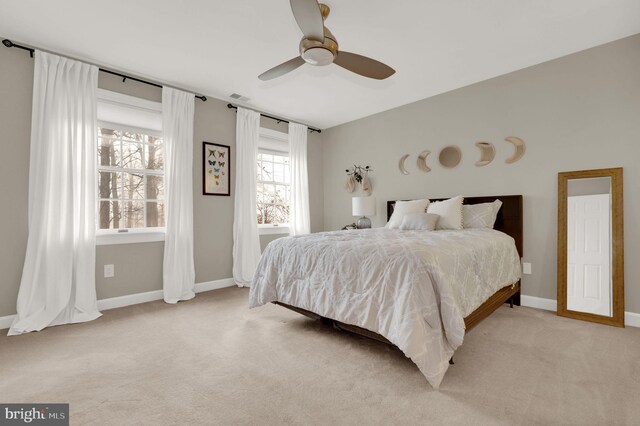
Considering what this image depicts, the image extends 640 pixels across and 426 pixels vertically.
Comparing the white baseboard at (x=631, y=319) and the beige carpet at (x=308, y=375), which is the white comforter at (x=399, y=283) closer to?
the beige carpet at (x=308, y=375)

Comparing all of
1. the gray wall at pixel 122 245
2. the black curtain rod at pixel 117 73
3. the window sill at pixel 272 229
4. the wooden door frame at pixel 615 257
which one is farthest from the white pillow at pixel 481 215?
the black curtain rod at pixel 117 73

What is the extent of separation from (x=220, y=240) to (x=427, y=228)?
2639mm

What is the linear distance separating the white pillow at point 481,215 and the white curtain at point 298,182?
244cm

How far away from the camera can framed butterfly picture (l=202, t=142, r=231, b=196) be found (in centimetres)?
393

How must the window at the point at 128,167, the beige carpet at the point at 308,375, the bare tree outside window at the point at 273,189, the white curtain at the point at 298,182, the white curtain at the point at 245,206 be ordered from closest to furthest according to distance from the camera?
the beige carpet at the point at 308,375 → the window at the point at 128,167 → the white curtain at the point at 245,206 → the bare tree outside window at the point at 273,189 → the white curtain at the point at 298,182

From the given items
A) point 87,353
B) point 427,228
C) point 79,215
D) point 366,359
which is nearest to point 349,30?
point 427,228

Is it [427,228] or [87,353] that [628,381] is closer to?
[427,228]

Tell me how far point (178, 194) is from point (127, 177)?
0.71 m

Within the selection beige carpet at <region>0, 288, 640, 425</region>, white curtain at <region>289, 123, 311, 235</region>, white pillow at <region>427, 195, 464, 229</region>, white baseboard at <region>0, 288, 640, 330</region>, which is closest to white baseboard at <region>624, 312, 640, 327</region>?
white baseboard at <region>0, 288, 640, 330</region>

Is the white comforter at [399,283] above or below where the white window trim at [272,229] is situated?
below

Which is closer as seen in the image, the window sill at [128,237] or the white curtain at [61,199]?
the white curtain at [61,199]

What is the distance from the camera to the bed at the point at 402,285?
5.71 feet

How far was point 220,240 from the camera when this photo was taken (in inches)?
161

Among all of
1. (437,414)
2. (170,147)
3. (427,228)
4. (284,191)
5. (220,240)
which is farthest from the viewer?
(284,191)
